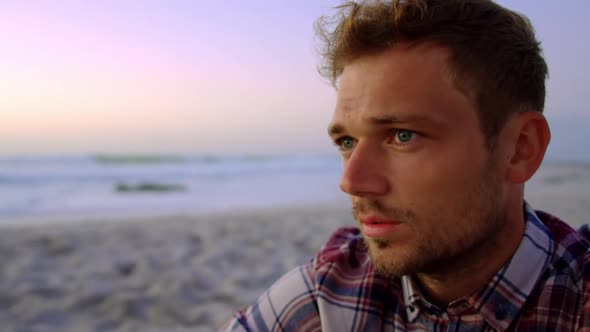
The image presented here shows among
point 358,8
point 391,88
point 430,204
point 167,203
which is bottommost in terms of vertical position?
point 167,203

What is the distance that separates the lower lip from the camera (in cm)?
135

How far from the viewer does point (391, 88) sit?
135cm

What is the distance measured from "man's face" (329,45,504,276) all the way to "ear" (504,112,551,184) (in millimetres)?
80

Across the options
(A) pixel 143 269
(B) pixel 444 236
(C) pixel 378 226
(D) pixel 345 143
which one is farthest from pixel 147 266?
(B) pixel 444 236

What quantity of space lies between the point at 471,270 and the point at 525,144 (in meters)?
0.41

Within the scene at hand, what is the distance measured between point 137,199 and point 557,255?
8576 millimetres

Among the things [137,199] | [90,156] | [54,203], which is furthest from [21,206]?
[90,156]

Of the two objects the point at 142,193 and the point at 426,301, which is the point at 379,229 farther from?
the point at 142,193

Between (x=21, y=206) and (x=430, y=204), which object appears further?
(x=21, y=206)

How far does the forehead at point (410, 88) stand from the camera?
1.32m

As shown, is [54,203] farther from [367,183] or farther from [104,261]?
[367,183]

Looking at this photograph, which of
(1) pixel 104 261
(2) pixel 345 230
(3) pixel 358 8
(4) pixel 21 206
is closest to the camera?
(3) pixel 358 8

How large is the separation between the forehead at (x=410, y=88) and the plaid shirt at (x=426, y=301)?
461 millimetres

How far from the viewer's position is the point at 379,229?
1.37 metres
